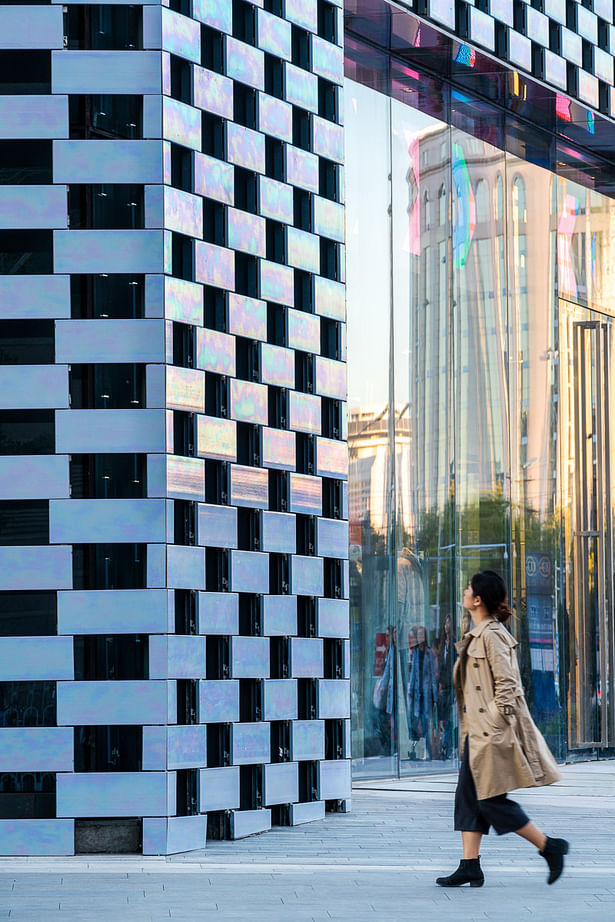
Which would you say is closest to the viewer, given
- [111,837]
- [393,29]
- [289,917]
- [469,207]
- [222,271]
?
[289,917]

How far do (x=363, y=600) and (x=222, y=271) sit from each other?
16.5ft

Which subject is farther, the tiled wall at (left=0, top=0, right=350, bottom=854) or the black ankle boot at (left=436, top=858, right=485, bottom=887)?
the tiled wall at (left=0, top=0, right=350, bottom=854)

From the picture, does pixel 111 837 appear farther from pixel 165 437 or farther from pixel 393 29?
pixel 393 29

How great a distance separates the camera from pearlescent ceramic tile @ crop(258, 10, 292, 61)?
11273 mm

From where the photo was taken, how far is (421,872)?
9156 mm

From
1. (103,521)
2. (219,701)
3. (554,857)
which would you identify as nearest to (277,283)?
(103,521)

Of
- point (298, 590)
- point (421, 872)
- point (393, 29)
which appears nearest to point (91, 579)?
point (298, 590)

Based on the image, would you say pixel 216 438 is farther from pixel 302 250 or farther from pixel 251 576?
pixel 302 250

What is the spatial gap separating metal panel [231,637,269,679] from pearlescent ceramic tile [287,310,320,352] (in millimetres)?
2150

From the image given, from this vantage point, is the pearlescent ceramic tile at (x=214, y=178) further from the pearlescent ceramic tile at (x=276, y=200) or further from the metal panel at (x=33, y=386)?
the metal panel at (x=33, y=386)

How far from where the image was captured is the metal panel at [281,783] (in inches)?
427

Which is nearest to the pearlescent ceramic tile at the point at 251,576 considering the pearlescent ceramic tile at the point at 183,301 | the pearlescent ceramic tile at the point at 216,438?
the pearlescent ceramic tile at the point at 216,438

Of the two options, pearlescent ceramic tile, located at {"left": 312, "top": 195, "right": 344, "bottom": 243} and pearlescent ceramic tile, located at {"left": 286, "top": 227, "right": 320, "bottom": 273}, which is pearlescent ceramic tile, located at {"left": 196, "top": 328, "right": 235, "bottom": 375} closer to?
pearlescent ceramic tile, located at {"left": 286, "top": 227, "right": 320, "bottom": 273}

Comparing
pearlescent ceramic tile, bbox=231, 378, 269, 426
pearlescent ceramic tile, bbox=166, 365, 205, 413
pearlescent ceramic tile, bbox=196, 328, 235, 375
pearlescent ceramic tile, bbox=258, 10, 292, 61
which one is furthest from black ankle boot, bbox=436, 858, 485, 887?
pearlescent ceramic tile, bbox=258, 10, 292, 61
